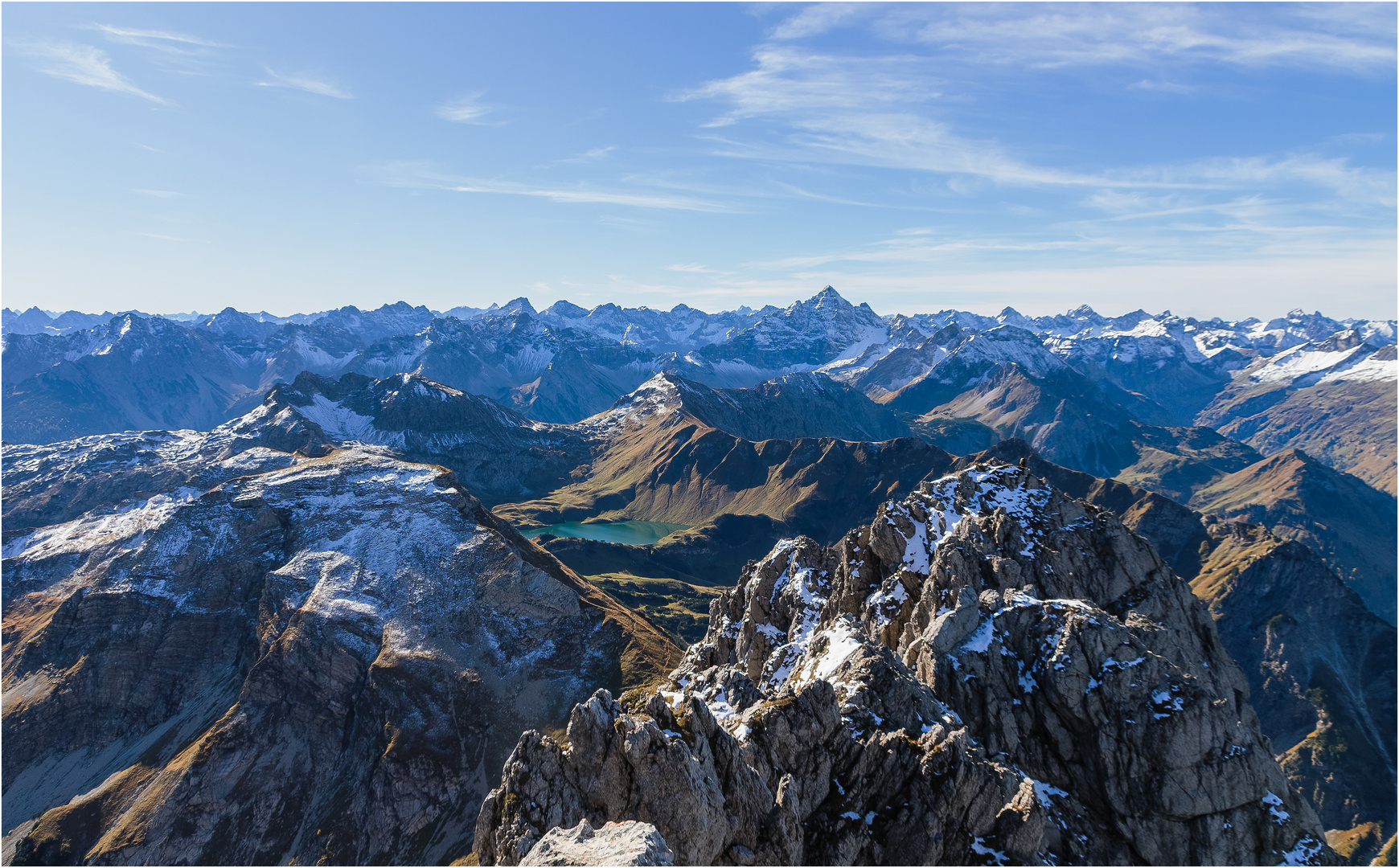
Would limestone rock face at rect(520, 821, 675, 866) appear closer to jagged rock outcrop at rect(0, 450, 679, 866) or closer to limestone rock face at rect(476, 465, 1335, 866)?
limestone rock face at rect(476, 465, 1335, 866)

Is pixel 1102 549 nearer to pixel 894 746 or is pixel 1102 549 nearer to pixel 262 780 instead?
pixel 894 746

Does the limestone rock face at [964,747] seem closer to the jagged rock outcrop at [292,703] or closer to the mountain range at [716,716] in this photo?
the mountain range at [716,716]

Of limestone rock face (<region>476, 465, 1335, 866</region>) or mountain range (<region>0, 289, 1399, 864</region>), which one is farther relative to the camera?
mountain range (<region>0, 289, 1399, 864</region>)

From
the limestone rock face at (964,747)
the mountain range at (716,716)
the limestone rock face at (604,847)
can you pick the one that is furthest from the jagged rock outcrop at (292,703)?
the limestone rock face at (604,847)

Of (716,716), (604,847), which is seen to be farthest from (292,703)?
(604,847)

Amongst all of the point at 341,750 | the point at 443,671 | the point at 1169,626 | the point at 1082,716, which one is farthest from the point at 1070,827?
the point at 341,750

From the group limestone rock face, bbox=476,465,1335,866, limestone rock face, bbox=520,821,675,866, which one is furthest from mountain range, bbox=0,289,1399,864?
limestone rock face, bbox=520,821,675,866
